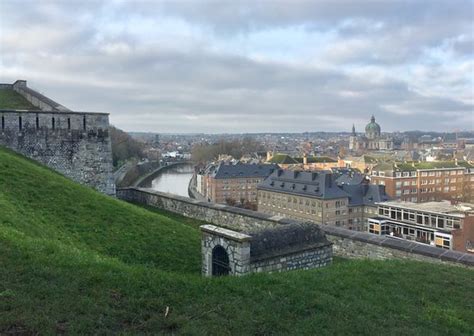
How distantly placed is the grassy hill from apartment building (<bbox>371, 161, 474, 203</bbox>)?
65755mm

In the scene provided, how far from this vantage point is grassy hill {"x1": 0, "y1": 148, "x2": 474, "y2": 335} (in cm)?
449

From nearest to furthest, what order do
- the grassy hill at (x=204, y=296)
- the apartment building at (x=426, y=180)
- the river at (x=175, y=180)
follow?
the grassy hill at (x=204, y=296)
the apartment building at (x=426, y=180)
the river at (x=175, y=180)

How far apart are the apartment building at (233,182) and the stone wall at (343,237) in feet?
182

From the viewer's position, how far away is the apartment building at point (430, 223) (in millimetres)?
36688

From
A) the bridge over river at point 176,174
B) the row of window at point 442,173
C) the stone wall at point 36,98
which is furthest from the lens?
the bridge over river at point 176,174

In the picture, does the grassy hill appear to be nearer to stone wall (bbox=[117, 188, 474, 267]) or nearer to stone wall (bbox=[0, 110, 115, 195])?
stone wall (bbox=[117, 188, 474, 267])

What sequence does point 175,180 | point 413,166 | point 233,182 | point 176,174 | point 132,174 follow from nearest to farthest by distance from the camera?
point 233,182, point 413,166, point 132,174, point 175,180, point 176,174

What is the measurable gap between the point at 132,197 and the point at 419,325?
47.5 ft

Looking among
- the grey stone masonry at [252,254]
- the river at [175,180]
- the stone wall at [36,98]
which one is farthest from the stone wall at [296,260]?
the river at [175,180]

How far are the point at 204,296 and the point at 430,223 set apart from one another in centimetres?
4224

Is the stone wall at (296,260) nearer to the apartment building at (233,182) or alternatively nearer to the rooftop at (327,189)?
the rooftop at (327,189)

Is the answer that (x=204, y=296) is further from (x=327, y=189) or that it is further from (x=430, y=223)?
(x=327, y=189)

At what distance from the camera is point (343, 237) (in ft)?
34.4

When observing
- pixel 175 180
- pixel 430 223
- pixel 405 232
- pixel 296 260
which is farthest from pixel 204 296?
pixel 175 180
